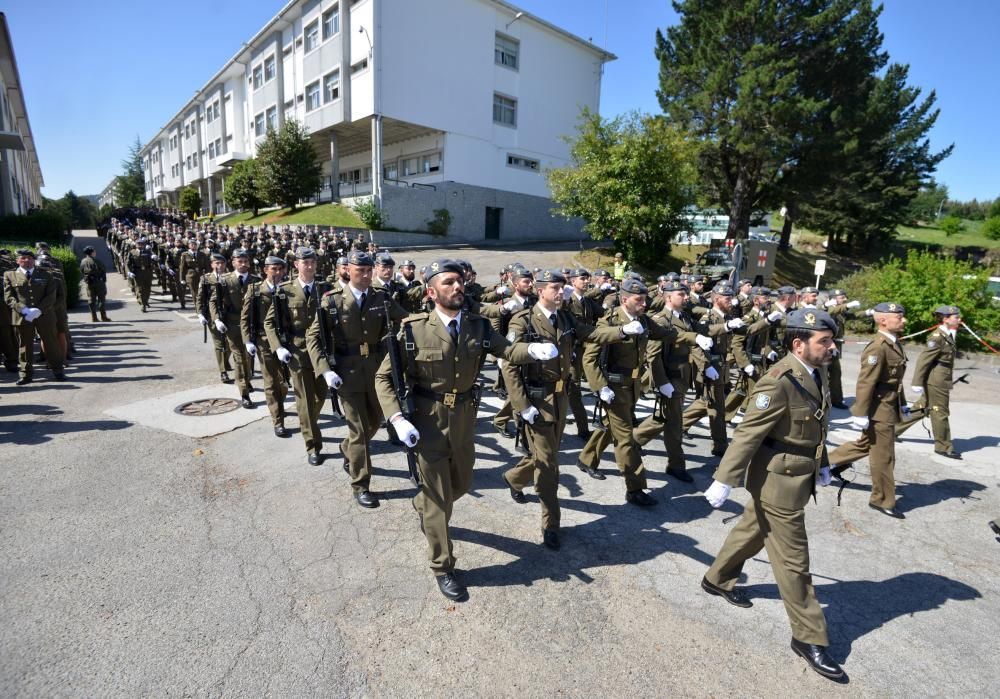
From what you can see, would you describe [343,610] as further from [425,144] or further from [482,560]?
[425,144]

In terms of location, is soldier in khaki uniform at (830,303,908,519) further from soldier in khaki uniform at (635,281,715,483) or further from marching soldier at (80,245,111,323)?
marching soldier at (80,245,111,323)

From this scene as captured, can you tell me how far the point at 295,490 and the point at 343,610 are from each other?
6.49 feet

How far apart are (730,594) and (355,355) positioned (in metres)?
3.66

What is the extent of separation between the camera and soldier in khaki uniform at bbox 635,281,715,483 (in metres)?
5.77

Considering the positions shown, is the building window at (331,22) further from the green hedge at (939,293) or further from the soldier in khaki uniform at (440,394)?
the soldier in khaki uniform at (440,394)

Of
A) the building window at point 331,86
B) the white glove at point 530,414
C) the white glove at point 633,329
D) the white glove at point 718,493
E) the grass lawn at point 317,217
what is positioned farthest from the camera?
the building window at point 331,86

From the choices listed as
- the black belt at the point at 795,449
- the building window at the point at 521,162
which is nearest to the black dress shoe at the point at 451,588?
the black belt at the point at 795,449

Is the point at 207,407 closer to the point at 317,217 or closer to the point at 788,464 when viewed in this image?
the point at 788,464

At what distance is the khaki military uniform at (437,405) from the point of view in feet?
12.3

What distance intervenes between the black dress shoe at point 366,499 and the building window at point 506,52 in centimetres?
3797

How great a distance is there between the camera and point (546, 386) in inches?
180

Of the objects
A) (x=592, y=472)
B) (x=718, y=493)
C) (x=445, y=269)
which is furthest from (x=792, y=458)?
(x=592, y=472)

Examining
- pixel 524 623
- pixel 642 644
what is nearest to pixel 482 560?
pixel 524 623

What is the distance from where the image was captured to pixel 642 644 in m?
3.40
